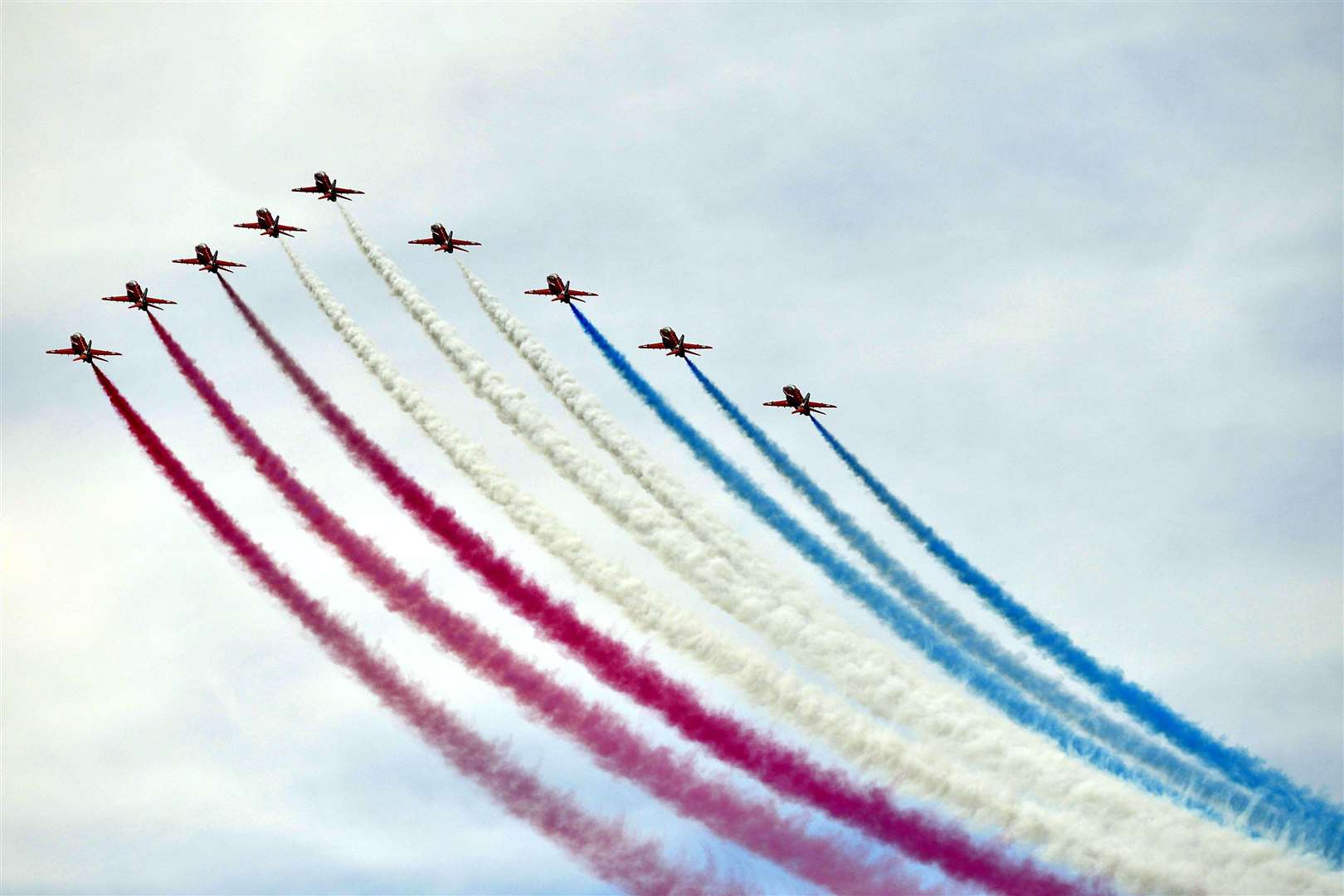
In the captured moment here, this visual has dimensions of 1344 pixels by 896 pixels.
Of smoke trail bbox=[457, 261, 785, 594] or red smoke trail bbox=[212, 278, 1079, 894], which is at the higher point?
smoke trail bbox=[457, 261, 785, 594]

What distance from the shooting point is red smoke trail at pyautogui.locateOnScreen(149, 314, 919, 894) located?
66188 mm

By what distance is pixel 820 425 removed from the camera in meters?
93.0

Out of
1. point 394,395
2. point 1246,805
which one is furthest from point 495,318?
point 1246,805

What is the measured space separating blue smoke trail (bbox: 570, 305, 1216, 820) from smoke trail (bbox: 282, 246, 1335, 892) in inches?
185

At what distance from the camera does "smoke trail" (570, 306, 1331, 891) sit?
59397mm

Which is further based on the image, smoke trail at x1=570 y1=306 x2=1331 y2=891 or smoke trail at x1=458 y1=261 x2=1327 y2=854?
smoke trail at x1=458 y1=261 x2=1327 y2=854

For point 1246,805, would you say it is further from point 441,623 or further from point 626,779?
point 441,623

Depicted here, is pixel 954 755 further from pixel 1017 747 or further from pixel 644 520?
pixel 644 520

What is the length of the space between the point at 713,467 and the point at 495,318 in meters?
14.1

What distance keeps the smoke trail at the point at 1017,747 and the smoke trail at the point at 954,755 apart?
0.20 ft

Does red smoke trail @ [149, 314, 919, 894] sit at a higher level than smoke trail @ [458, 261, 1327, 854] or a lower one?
lower

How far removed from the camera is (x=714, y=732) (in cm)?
7044

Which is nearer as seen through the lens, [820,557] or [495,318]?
[820,557]

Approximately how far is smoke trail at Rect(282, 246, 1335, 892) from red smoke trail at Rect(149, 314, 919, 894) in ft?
12.4
